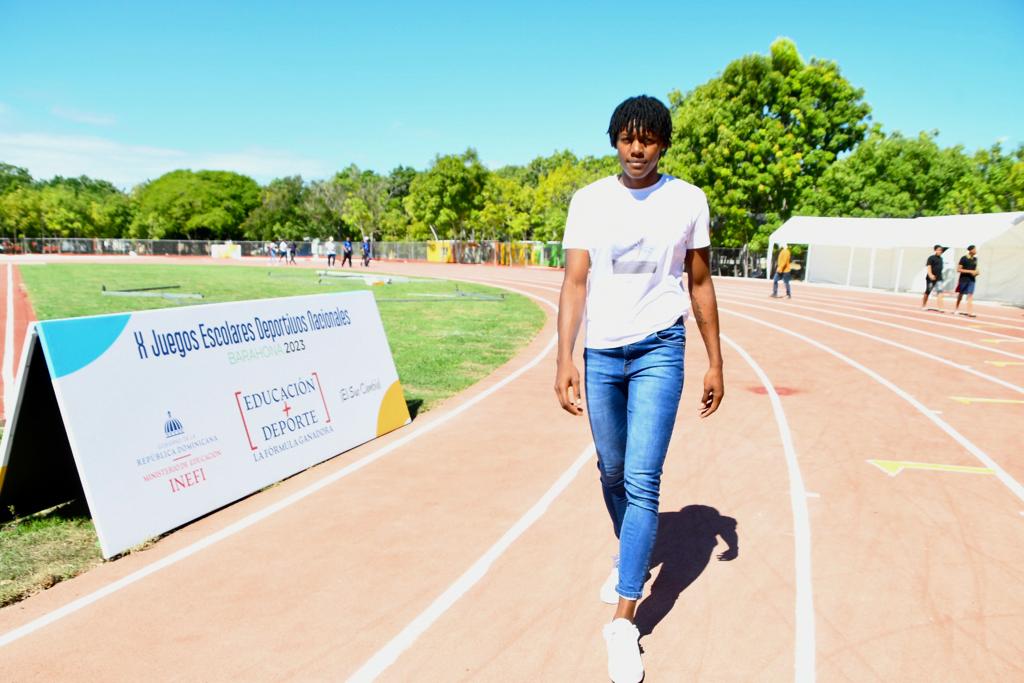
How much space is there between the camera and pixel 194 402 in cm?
453

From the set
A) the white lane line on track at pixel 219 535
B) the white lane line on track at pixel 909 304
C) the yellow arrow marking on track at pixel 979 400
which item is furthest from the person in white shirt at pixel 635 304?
the white lane line on track at pixel 909 304

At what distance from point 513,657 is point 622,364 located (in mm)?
1366

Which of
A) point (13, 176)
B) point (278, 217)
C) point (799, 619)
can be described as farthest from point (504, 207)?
point (13, 176)

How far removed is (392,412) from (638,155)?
14.7ft

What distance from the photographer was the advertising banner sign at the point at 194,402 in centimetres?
387

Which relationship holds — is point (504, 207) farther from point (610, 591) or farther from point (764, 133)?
point (610, 591)

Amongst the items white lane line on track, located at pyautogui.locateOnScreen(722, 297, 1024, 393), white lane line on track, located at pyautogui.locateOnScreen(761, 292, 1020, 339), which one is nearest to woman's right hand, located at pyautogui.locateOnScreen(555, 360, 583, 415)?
white lane line on track, located at pyautogui.locateOnScreen(722, 297, 1024, 393)

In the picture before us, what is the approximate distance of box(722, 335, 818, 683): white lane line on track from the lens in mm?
2869

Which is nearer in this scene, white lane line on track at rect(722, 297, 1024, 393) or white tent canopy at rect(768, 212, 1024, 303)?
white lane line on track at rect(722, 297, 1024, 393)

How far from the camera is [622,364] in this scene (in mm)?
2836

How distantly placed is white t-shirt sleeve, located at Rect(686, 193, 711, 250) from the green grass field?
3.71 m

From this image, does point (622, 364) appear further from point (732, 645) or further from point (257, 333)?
point (257, 333)

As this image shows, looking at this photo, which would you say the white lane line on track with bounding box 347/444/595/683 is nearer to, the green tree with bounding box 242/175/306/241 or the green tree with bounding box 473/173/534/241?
the green tree with bounding box 473/173/534/241

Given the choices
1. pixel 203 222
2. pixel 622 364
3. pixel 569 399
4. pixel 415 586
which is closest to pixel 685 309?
pixel 622 364
